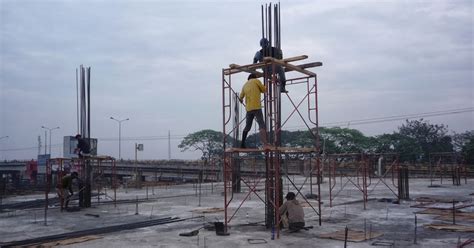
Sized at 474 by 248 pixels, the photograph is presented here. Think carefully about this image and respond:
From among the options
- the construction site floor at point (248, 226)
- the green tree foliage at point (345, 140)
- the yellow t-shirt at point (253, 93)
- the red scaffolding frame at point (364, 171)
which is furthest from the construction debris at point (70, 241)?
the green tree foliage at point (345, 140)

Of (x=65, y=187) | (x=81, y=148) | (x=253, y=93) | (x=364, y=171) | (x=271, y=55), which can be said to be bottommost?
(x=65, y=187)

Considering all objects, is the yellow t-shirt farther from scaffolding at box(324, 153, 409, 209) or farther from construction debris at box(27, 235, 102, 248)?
scaffolding at box(324, 153, 409, 209)

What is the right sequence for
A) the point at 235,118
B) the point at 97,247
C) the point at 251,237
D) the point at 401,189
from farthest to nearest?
1. the point at 235,118
2. the point at 401,189
3. the point at 251,237
4. the point at 97,247

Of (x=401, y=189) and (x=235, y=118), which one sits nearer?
(x=401, y=189)

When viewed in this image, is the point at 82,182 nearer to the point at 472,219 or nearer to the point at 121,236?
the point at 121,236

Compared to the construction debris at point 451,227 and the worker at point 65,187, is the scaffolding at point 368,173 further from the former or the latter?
the worker at point 65,187

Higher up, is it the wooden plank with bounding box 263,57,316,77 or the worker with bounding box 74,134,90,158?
the wooden plank with bounding box 263,57,316,77

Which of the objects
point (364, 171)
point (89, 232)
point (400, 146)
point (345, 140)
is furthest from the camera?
point (345, 140)

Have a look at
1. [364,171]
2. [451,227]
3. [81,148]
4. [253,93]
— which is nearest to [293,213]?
[253,93]

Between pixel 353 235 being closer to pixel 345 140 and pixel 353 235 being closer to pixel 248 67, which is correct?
pixel 248 67

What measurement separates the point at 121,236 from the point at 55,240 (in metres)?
1.51

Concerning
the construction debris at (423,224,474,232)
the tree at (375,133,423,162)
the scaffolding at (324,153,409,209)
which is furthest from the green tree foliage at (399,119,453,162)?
the construction debris at (423,224,474,232)

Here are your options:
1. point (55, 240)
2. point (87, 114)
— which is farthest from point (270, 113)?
point (87, 114)

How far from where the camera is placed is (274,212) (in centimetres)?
1138
